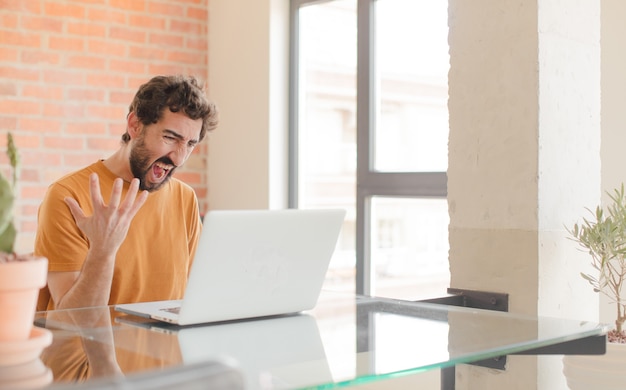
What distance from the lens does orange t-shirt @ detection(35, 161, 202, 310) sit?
2455 millimetres

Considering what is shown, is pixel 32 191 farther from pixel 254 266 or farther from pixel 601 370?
pixel 601 370

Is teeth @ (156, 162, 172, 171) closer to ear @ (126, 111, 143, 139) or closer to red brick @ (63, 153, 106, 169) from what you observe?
ear @ (126, 111, 143, 139)

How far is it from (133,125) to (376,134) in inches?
50.7

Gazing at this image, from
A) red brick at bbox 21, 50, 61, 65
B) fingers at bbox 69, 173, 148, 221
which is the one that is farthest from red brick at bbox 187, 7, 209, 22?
fingers at bbox 69, 173, 148, 221

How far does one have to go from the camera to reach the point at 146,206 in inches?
107

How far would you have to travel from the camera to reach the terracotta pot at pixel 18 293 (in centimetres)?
114

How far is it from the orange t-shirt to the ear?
150 mm

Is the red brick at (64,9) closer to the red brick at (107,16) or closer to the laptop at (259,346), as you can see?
the red brick at (107,16)

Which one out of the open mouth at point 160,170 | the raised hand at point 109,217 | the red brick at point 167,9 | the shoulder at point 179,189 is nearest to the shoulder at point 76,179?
the open mouth at point 160,170

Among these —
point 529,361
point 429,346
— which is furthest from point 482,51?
point 429,346

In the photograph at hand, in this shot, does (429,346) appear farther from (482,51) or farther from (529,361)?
(482,51)

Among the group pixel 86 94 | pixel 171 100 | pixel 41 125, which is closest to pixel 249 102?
pixel 86 94

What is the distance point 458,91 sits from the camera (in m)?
2.46

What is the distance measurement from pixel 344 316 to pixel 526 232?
0.70m
